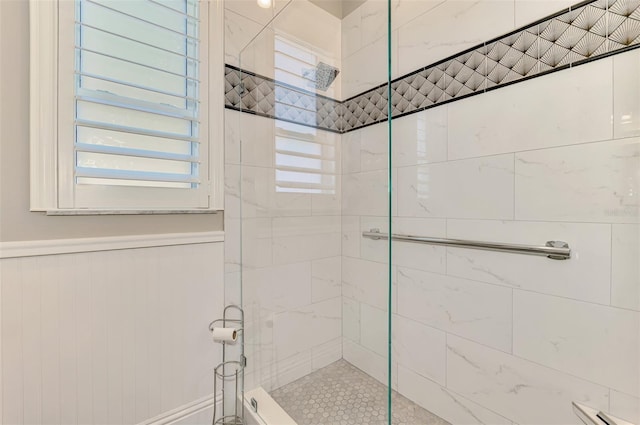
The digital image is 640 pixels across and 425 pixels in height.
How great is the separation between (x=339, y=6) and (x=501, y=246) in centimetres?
153

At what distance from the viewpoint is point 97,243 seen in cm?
102

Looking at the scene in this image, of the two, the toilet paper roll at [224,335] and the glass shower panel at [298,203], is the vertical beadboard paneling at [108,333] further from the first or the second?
the glass shower panel at [298,203]

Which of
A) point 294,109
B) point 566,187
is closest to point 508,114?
point 566,187

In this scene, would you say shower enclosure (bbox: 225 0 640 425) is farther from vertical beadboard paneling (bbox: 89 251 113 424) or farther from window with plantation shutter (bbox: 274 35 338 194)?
vertical beadboard paneling (bbox: 89 251 113 424)

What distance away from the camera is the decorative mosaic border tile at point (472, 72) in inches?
36.4

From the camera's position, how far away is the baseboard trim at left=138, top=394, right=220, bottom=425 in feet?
3.78

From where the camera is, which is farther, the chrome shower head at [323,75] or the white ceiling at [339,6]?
the white ceiling at [339,6]

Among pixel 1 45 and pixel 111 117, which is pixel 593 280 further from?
pixel 1 45

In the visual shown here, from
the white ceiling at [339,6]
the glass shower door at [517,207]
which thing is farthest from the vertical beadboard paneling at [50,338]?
the white ceiling at [339,6]

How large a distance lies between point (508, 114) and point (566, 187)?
14.1 inches

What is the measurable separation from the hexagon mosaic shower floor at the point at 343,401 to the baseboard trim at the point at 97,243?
816mm

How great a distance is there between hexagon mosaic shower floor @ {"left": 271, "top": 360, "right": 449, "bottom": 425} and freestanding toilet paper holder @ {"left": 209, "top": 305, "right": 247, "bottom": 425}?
0.60ft

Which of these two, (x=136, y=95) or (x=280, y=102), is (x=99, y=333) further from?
(x=280, y=102)

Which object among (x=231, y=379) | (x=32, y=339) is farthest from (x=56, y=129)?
(x=231, y=379)
